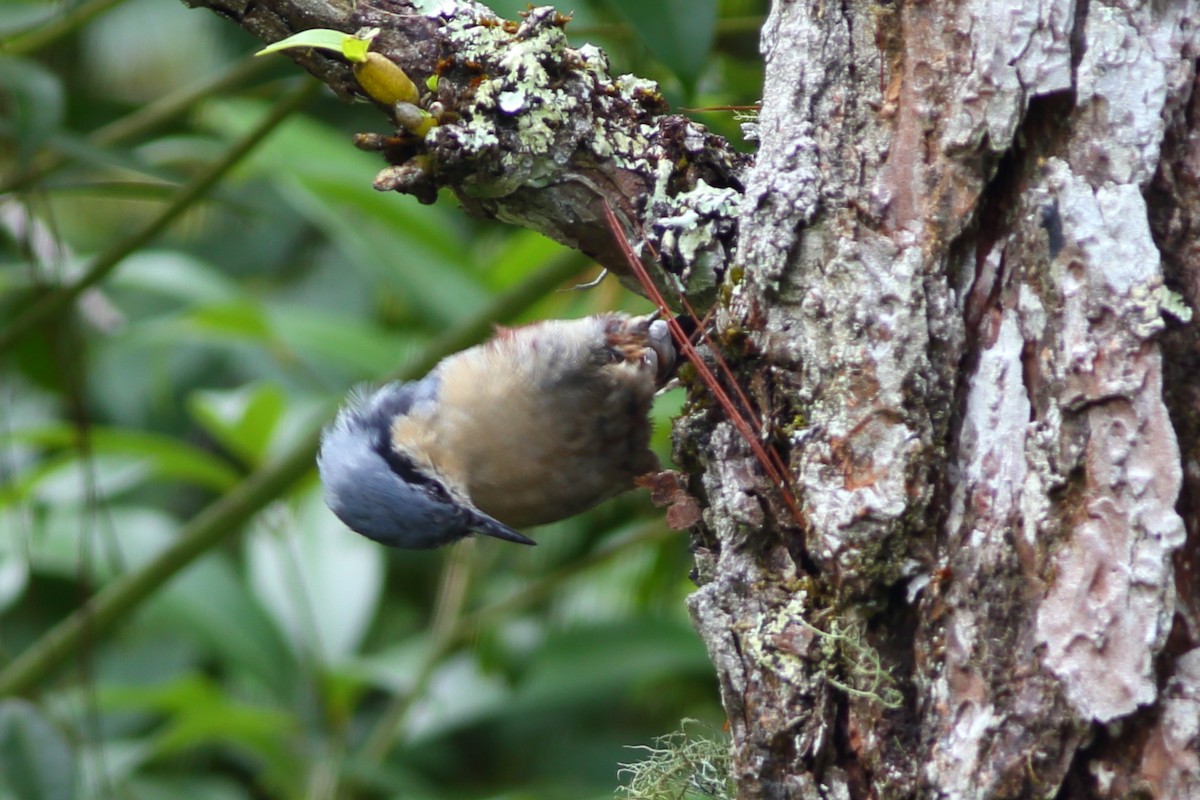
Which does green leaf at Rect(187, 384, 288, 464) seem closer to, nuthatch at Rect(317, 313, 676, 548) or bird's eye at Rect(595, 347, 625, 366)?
nuthatch at Rect(317, 313, 676, 548)

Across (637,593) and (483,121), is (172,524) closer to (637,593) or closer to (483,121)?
(637,593)

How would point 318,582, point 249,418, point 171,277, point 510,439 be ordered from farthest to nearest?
point 171,277, point 318,582, point 249,418, point 510,439

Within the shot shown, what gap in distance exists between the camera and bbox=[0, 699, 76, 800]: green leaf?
2281mm

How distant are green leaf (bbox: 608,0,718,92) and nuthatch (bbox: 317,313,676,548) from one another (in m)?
0.64

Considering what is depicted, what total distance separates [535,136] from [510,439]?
2.71ft

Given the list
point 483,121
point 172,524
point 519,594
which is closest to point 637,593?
point 519,594

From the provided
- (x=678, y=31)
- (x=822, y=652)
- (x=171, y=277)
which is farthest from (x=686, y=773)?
(x=171, y=277)

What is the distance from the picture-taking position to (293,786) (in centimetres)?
297

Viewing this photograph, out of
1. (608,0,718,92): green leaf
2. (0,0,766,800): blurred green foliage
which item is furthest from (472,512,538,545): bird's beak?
(608,0,718,92): green leaf

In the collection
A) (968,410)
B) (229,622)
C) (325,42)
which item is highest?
(325,42)

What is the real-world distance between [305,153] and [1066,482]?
2183 mm

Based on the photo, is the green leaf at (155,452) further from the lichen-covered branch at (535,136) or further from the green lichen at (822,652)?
the green lichen at (822,652)

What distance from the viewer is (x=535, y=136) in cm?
147

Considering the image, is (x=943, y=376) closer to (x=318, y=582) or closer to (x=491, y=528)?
(x=491, y=528)
